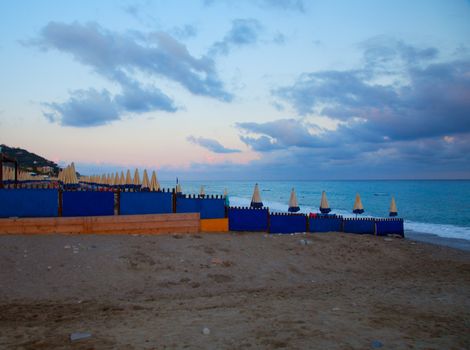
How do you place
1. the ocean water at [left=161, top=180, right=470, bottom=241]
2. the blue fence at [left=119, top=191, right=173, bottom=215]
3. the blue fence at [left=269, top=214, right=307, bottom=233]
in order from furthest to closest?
the ocean water at [left=161, top=180, right=470, bottom=241] → the blue fence at [left=269, top=214, right=307, bottom=233] → the blue fence at [left=119, top=191, right=173, bottom=215]

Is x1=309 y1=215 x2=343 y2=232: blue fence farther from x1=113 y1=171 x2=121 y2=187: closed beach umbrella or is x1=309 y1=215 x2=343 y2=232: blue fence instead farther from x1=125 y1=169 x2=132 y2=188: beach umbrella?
x1=113 y1=171 x2=121 y2=187: closed beach umbrella

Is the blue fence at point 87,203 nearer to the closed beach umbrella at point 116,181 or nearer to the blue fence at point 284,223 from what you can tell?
the blue fence at point 284,223

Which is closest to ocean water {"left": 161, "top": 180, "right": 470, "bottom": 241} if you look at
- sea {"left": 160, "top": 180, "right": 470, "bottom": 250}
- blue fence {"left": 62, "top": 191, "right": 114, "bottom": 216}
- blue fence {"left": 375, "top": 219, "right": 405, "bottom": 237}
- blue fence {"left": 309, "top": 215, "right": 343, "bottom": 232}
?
sea {"left": 160, "top": 180, "right": 470, "bottom": 250}

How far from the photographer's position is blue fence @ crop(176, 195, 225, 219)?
1428cm

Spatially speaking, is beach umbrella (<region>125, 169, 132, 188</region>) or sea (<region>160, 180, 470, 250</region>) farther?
sea (<region>160, 180, 470, 250</region>)

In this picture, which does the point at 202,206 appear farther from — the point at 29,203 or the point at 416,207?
the point at 416,207

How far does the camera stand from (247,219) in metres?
15.3

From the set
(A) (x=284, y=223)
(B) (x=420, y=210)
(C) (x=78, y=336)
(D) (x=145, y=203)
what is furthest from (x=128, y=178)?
(B) (x=420, y=210)

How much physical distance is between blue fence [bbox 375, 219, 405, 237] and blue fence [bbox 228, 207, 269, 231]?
23.4 feet

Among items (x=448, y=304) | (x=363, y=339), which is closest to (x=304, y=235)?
(x=448, y=304)

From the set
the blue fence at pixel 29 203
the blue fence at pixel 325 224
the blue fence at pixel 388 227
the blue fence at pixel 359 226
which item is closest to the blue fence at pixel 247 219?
the blue fence at pixel 325 224

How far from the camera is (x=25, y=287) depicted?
316 inches

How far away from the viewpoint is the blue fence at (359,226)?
17.8 metres

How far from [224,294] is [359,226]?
11.8 meters
